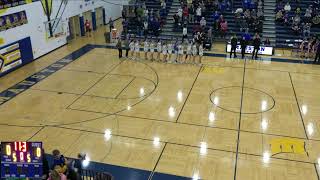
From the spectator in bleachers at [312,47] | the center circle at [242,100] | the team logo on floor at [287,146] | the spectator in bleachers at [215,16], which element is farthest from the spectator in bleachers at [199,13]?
the team logo on floor at [287,146]

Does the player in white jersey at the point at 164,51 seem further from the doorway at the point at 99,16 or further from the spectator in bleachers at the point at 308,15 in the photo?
the doorway at the point at 99,16

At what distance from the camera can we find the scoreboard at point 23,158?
325 inches

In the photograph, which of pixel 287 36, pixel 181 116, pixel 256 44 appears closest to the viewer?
pixel 181 116

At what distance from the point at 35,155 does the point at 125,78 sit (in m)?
9.77

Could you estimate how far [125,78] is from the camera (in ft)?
58.1

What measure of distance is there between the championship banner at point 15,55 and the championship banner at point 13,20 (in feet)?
3.18

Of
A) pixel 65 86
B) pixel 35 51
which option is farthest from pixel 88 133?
pixel 35 51

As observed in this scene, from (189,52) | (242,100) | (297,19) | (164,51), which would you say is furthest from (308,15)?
(242,100)

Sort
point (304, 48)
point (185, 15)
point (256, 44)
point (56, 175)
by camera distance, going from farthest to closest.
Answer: point (185, 15) < point (304, 48) < point (256, 44) < point (56, 175)

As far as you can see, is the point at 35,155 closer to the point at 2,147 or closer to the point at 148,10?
the point at 2,147

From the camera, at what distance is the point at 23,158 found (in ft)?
27.2

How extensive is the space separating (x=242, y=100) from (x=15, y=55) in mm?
12844

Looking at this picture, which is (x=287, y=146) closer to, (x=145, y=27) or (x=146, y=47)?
(x=146, y=47)

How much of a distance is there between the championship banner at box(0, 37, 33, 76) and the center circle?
444 inches
